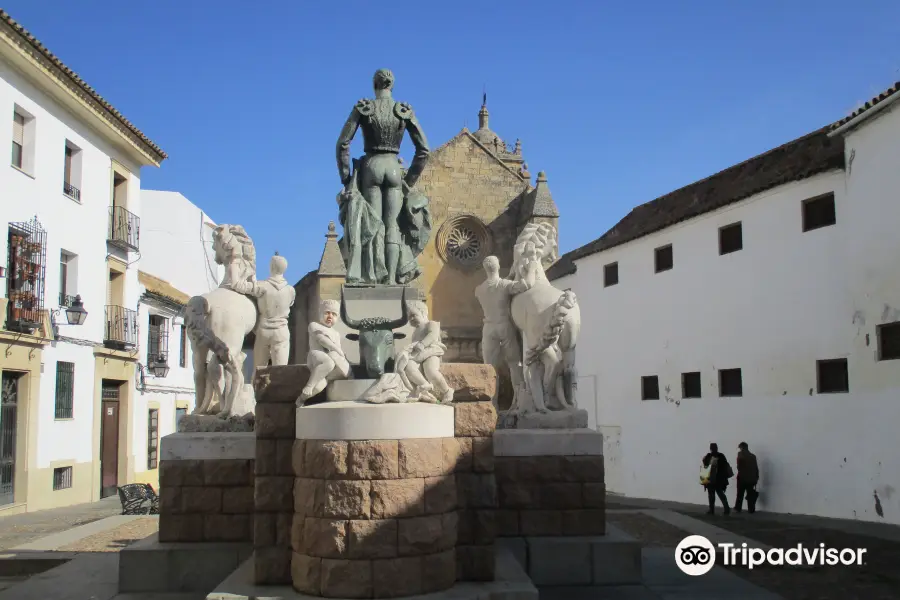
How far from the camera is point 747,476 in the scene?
45.0 ft

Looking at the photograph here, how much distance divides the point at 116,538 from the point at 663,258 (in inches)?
473

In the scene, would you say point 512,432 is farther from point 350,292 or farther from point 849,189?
point 849,189

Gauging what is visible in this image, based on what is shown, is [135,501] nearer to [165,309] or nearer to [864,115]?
[165,309]

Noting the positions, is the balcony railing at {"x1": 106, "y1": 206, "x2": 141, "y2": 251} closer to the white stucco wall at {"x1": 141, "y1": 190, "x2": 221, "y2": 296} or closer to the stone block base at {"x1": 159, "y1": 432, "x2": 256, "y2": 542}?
the white stucco wall at {"x1": 141, "y1": 190, "x2": 221, "y2": 296}

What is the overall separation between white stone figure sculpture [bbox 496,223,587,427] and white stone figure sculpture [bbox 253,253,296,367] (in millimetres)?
2041

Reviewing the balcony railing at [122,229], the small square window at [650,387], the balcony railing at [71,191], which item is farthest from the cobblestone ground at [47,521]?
the small square window at [650,387]

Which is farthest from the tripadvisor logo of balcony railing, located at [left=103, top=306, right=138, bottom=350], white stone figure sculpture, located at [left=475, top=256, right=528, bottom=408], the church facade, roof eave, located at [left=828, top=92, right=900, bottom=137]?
the church facade

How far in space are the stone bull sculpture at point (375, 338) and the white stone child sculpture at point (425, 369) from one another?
2.47 feet

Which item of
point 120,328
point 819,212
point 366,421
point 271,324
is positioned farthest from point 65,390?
point 819,212

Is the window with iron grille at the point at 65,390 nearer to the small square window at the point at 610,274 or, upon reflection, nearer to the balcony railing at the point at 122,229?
the balcony railing at the point at 122,229

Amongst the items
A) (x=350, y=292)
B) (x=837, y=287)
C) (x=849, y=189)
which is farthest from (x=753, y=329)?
(x=350, y=292)

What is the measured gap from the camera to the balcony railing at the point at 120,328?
683 inches

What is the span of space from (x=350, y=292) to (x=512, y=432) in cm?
175

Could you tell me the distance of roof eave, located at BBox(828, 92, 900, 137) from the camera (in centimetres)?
1162
